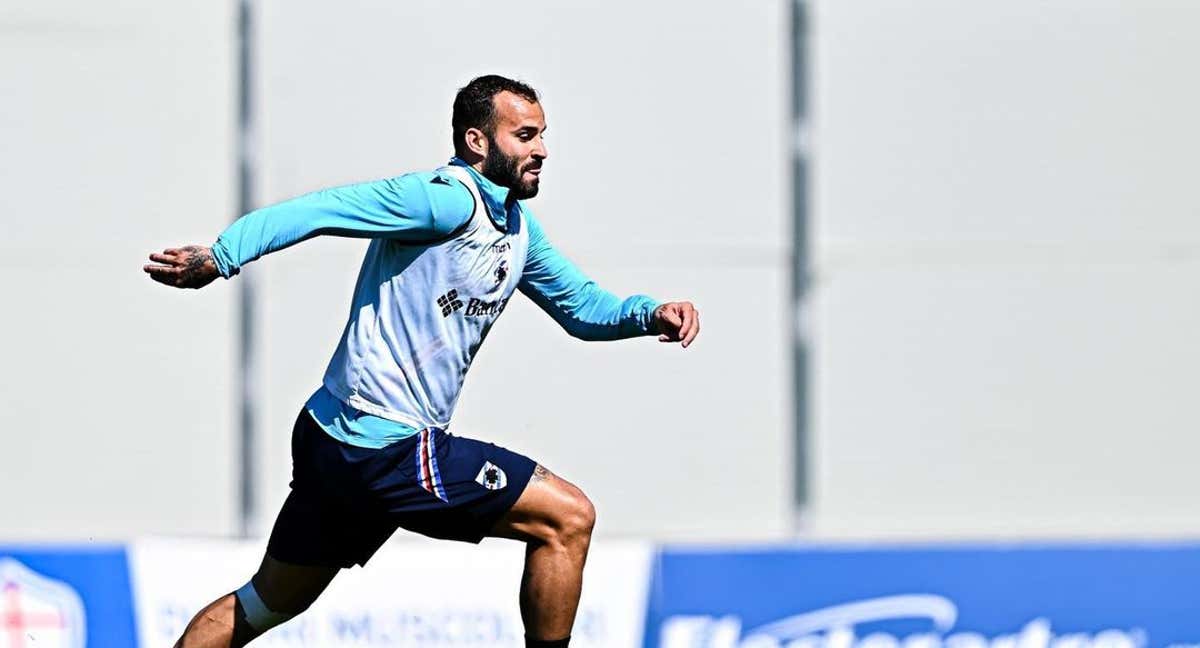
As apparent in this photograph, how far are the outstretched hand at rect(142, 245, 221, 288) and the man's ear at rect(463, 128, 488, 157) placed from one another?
0.76 meters

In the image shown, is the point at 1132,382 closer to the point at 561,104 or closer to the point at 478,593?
the point at 561,104

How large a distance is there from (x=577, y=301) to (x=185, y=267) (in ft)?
4.11

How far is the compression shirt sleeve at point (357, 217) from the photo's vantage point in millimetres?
4242

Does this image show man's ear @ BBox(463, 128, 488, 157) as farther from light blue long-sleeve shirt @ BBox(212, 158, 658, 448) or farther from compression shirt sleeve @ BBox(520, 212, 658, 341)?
compression shirt sleeve @ BBox(520, 212, 658, 341)

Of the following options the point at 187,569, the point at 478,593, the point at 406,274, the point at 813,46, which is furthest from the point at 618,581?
the point at 813,46

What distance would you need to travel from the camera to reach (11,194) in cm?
890

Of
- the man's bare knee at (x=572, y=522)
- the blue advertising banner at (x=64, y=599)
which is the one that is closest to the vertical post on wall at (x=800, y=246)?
the blue advertising banner at (x=64, y=599)

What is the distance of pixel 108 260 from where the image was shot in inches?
348

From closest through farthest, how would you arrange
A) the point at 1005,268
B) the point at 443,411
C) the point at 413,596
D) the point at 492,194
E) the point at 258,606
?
the point at 492,194
the point at 443,411
the point at 258,606
the point at 413,596
the point at 1005,268

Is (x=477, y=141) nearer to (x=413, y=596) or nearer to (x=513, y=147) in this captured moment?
(x=513, y=147)

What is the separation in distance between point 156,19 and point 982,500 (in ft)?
13.2

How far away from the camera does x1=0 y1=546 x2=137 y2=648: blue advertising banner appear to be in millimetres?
6680

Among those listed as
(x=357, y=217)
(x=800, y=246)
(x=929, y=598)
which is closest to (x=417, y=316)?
(x=357, y=217)

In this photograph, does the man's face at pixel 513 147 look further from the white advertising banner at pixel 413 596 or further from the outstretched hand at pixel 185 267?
the white advertising banner at pixel 413 596
